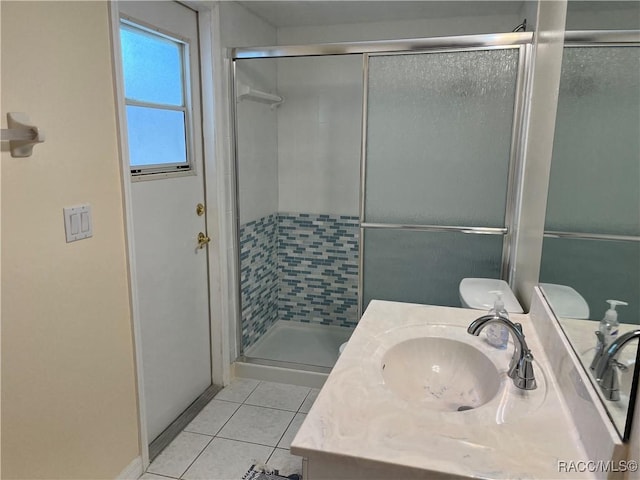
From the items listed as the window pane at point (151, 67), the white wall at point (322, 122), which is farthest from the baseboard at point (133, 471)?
the white wall at point (322, 122)

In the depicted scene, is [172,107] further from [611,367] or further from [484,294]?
[611,367]

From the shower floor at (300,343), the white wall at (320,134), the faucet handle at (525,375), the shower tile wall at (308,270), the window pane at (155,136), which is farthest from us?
the shower tile wall at (308,270)

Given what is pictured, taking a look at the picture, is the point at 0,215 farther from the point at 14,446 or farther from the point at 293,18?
the point at 293,18

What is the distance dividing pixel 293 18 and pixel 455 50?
133 centimetres

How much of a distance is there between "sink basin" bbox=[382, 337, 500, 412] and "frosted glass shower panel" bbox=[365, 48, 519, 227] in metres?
1.08

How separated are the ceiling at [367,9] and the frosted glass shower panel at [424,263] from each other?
4.57 feet

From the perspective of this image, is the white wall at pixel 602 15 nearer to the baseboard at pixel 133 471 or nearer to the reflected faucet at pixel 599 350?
the reflected faucet at pixel 599 350

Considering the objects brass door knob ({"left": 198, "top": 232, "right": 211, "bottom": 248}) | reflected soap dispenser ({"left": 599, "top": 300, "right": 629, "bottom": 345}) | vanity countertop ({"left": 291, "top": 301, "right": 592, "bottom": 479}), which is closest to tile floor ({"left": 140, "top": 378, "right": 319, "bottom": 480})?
brass door knob ({"left": 198, "top": 232, "right": 211, "bottom": 248})

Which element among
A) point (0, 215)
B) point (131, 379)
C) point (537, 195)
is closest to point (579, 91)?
point (537, 195)

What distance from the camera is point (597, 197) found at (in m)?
1.09

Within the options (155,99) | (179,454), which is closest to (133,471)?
(179,454)

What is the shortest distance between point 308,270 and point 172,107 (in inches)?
69.6

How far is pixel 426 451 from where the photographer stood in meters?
0.88

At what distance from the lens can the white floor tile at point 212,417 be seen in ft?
7.63
